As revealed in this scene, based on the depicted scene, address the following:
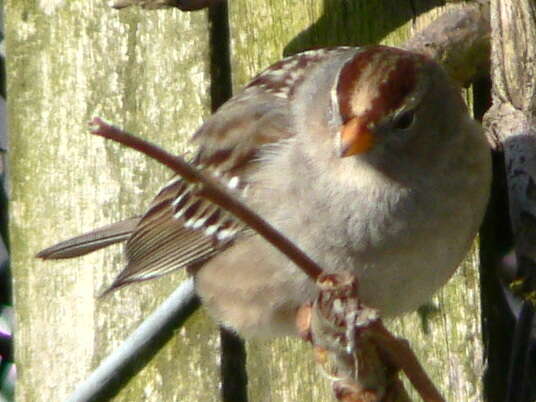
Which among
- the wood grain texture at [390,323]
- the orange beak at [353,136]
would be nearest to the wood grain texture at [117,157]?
the wood grain texture at [390,323]

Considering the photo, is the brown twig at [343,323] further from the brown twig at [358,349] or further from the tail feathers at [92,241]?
the tail feathers at [92,241]

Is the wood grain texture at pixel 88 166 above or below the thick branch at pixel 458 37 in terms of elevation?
below

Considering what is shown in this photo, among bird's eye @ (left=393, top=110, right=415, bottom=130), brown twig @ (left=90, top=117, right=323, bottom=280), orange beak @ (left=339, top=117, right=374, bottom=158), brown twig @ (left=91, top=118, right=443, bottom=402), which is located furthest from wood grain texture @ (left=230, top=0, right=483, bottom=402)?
brown twig @ (left=90, top=117, right=323, bottom=280)

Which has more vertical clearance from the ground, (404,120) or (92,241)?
(404,120)

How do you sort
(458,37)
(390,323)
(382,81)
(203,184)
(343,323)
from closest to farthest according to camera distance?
(203,184), (343,323), (382,81), (458,37), (390,323)

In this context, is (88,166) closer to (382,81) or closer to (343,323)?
(382,81)

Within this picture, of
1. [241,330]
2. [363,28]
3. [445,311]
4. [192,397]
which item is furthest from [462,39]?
[192,397]

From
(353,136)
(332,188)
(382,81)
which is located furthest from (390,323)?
(382,81)
